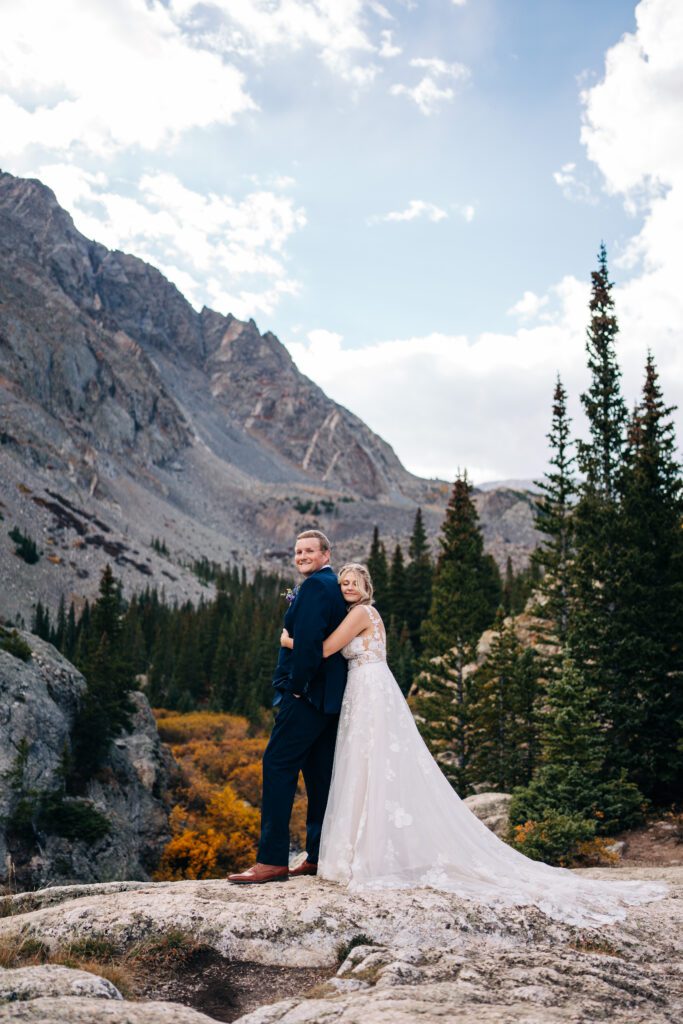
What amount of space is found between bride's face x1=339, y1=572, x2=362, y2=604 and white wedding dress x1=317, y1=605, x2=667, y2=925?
247 mm

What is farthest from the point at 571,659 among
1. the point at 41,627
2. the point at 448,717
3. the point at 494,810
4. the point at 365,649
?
the point at 41,627

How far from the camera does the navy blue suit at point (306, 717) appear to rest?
691 centimetres

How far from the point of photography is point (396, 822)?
6719 millimetres

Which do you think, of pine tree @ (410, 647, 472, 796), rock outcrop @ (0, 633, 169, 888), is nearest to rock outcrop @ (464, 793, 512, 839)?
rock outcrop @ (0, 633, 169, 888)

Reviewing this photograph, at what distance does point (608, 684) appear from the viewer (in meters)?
21.8

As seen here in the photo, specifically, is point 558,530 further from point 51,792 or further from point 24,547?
point 24,547

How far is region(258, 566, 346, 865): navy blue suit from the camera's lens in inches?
272

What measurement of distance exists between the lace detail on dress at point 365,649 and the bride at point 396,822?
10 mm

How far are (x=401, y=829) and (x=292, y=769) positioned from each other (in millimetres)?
1184

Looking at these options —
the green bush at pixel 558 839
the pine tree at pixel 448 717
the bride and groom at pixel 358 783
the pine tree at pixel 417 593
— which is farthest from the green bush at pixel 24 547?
the bride and groom at pixel 358 783

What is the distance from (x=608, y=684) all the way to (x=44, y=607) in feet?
331

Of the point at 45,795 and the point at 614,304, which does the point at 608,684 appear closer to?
the point at 45,795

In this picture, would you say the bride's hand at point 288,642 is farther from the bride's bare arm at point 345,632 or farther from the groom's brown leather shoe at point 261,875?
the groom's brown leather shoe at point 261,875

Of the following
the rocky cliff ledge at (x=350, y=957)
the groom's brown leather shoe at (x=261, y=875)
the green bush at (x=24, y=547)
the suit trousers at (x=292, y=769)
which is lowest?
the groom's brown leather shoe at (x=261, y=875)
